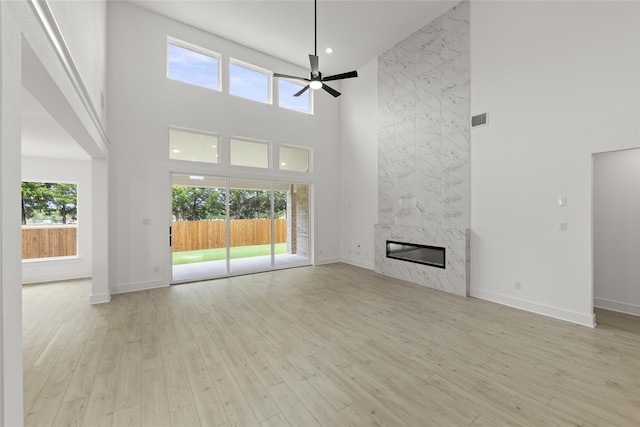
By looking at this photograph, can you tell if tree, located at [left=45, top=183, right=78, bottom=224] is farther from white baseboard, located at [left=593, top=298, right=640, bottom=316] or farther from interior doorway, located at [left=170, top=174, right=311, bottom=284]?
white baseboard, located at [left=593, top=298, right=640, bottom=316]

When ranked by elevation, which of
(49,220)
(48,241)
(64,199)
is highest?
(64,199)

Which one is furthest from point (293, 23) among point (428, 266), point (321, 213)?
point (428, 266)

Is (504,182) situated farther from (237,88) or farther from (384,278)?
(237,88)

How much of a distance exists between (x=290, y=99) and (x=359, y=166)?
2619 millimetres

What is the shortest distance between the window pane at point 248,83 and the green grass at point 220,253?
370 cm

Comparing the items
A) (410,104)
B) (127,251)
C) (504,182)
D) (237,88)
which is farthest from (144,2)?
(504,182)

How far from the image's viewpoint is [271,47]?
6.60 meters

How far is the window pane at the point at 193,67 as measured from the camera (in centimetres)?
591

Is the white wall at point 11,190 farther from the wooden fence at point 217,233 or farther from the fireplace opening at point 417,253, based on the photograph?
the fireplace opening at point 417,253

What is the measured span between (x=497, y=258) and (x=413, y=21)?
4.95 meters

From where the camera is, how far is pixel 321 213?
7836 millimetres

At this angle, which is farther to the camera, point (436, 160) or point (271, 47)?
point (271, 47)

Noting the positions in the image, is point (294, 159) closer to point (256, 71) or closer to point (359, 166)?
point (359, 166)

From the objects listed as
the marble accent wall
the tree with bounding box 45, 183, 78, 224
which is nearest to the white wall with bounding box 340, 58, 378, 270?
the marble accent wall
